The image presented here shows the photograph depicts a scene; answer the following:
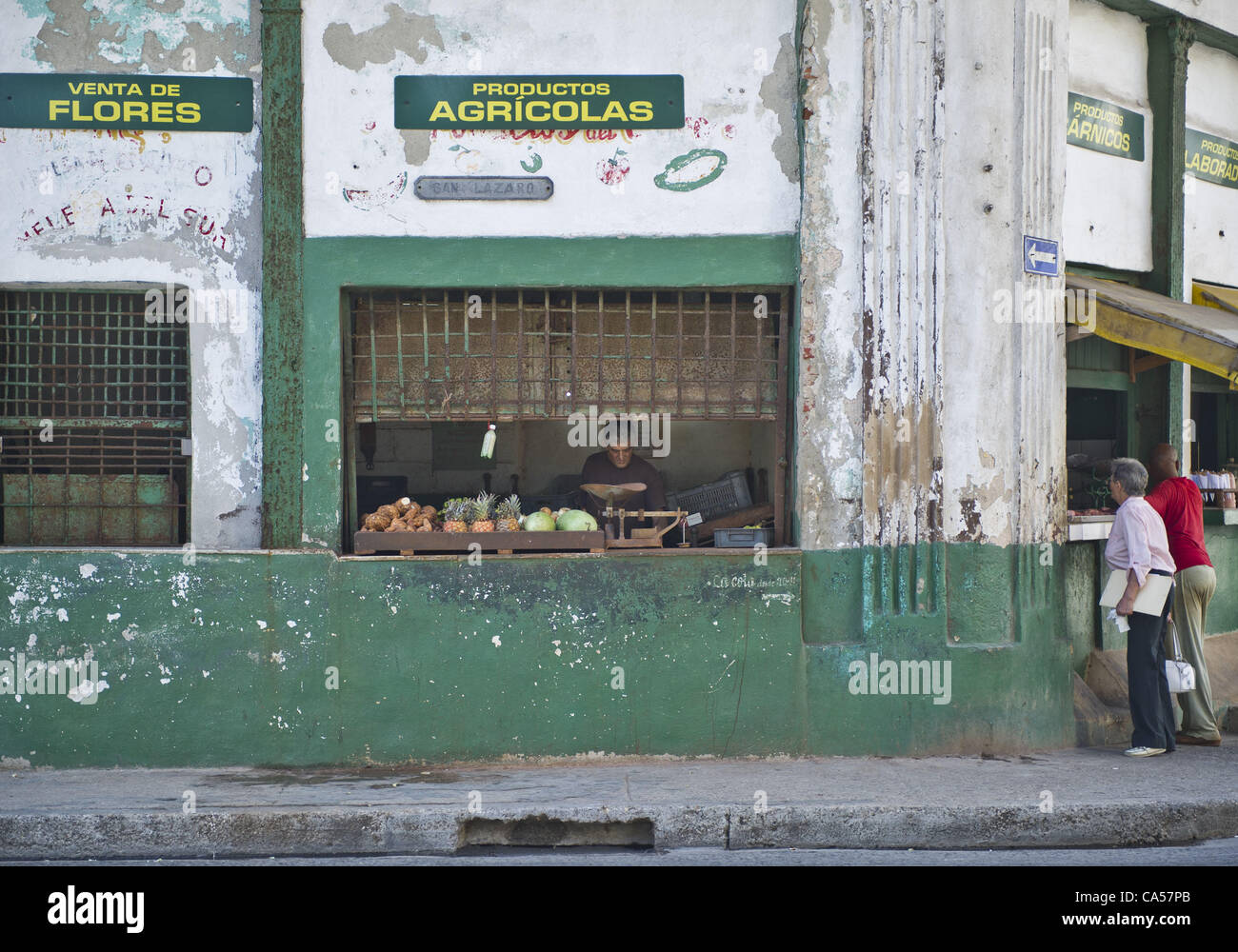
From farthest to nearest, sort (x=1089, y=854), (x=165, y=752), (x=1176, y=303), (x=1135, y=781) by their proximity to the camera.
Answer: (x=1176, y=303) < (x=165, y=752) < (x=1135, y=781) < (x=1089, y=854)

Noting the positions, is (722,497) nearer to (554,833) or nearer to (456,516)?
(456,516)

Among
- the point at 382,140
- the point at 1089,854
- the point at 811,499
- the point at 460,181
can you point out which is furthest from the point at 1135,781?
the point at 382,140

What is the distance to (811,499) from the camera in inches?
286

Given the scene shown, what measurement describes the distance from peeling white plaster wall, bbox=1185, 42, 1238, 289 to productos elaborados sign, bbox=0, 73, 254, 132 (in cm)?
712

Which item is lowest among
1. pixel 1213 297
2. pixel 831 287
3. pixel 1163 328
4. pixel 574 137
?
pixel 1163 328

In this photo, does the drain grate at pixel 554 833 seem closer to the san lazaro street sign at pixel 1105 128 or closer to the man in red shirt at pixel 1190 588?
the man in red shirt at pixel 1190 588

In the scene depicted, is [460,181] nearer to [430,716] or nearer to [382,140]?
[382,140]

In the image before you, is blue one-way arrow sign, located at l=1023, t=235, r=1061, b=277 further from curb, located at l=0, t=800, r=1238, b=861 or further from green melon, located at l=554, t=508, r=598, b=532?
curb, located at l=0, t=800, r=1238, b=861

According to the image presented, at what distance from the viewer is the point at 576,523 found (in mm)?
7340

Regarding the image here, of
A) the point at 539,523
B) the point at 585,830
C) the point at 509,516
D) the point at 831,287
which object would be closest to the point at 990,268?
the point at 831,287

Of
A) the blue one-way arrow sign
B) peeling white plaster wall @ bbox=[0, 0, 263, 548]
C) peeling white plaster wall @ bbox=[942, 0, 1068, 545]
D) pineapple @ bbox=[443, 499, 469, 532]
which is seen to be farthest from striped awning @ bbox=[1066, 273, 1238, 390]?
peeling white plaster wall @ bbox=[0, 0, 263, 548]

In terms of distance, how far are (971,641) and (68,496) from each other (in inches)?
223

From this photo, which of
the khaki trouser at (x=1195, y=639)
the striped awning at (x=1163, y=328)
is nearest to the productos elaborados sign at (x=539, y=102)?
the striped awning at (x=1163, y=328)

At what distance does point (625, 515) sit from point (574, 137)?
2.36 meters
